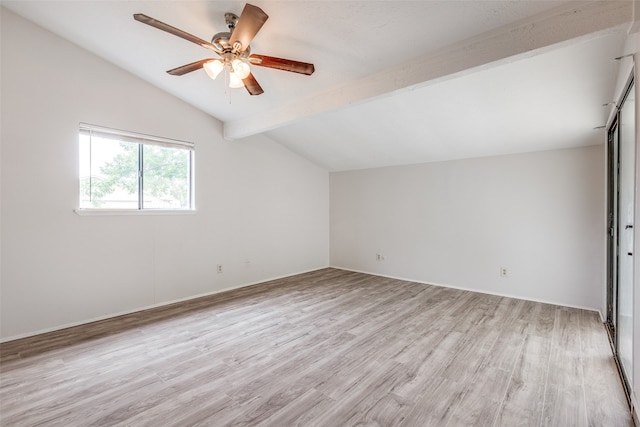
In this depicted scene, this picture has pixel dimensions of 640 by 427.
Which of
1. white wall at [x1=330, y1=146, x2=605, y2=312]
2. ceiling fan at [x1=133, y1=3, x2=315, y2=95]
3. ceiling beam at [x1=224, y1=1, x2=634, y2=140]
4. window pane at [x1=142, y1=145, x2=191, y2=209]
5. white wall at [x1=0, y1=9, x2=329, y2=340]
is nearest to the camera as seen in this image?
ceiling beam at [x1=224, y1=1, x2=634, y2=140]

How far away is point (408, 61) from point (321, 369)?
8.39 feet

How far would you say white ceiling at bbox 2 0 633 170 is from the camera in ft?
6.25

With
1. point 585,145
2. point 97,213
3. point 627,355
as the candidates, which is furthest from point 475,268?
point 97,213

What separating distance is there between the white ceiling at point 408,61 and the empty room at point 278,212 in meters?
0.02

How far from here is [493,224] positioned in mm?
4172

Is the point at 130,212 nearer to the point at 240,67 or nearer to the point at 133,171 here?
the point at 133,171

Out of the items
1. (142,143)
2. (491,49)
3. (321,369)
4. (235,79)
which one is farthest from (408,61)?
(142,143)

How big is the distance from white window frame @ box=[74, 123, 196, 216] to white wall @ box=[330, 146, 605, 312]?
2.98 metres

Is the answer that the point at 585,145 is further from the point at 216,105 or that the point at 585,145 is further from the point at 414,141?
the point at 216,105

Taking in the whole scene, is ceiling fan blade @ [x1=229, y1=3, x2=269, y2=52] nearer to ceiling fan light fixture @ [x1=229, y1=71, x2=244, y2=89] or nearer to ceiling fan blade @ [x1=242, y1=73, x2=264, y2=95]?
ceiling fan light fixture @ [x1=229, y1=71, x2=244, y2=89]

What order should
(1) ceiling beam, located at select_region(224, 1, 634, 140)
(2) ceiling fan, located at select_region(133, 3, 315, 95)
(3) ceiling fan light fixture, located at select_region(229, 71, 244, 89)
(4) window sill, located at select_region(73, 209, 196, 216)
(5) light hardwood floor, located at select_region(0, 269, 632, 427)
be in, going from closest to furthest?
(1) ceiling beam, located at select_region(224, 1, 634, 140) → (5) light hardwood floor, located at select_region(0, 269, 632, 427) → (2) ceiling fan, located at select_region(133, 3, 315, 95) → (3) ceiling fan light fixture, located at select_region(229, 71, 244, 89) → (4) window sill, located at select_region(73, 209, 196, 216)

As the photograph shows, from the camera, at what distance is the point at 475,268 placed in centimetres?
432

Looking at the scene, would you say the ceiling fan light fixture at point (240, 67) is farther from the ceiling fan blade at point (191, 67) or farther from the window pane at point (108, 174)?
the window pane at point (108, 174)

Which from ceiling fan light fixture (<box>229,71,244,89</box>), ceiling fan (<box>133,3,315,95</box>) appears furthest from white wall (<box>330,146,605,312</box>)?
ceiling fan light fixture (<box>229,71,244,89</box>)
